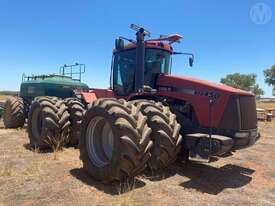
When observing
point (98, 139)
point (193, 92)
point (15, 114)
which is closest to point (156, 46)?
point (193, 92)

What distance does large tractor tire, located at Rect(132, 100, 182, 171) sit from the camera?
19.0 feet

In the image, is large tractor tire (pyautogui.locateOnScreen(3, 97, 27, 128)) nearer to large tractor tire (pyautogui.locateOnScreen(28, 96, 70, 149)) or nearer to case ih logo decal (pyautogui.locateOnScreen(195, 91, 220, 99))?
large tractor tire (pyautogui.locateOnScreen(28, 96, 70, 149))

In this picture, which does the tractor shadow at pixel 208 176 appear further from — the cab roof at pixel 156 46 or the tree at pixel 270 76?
the tree at pixel 270 76

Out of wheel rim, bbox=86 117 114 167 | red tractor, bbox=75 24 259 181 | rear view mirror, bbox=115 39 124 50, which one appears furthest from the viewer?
rear view mirror, bbox=115 39 124 50

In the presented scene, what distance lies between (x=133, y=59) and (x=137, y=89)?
886 millimetres

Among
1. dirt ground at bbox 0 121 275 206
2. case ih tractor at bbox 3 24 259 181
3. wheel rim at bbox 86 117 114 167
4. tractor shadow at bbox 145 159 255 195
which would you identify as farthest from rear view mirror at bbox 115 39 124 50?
tractor shadow at bbox 145 159 255 195

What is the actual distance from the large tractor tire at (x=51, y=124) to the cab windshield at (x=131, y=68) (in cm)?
163

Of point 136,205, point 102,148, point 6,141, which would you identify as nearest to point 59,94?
point 6,141

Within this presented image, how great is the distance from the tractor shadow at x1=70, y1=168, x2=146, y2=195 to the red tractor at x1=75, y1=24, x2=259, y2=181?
117 mm

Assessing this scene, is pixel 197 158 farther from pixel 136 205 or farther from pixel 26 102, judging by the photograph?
pixel 26 102

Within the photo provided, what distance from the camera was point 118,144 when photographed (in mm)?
5328

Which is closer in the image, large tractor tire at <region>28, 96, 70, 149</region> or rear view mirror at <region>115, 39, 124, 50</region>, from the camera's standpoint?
rear view mirror at <region>115, 39, 124, 50</region>

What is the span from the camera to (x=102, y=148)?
6.42 m

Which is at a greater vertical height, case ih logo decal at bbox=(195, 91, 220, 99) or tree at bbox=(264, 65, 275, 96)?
tree at bbox=(264, 65, 275, 96)
